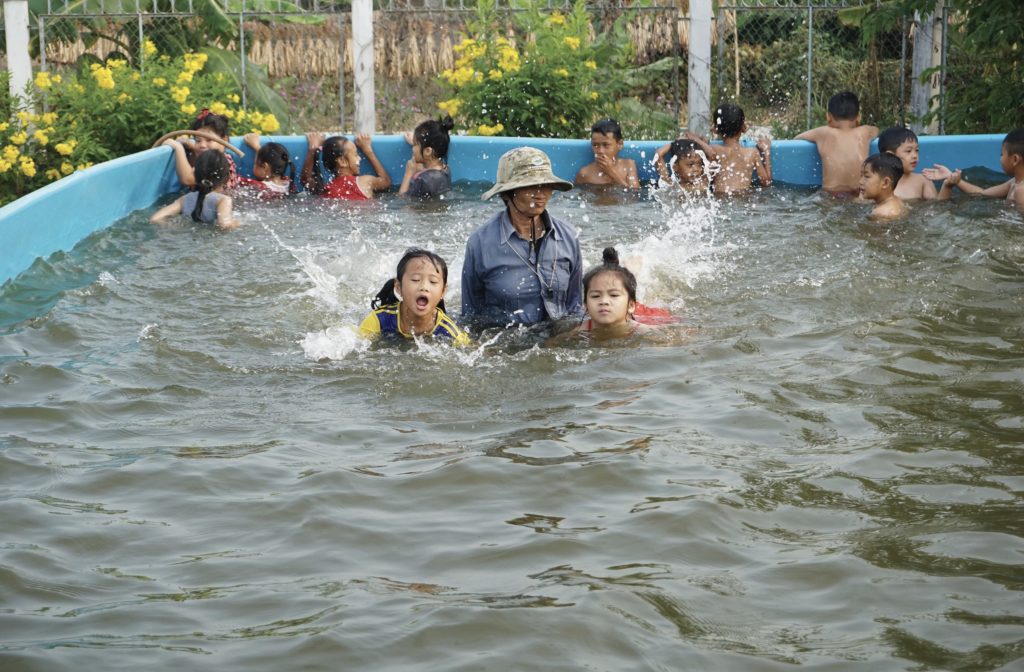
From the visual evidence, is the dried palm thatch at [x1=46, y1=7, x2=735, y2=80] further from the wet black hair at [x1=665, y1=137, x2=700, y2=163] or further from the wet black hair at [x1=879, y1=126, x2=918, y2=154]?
the wet black hair at [x1=879, y1=126, x2=918, y2=154]

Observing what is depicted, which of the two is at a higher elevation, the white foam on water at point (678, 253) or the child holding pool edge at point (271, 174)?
the child holding pool edge at point (271, 174)

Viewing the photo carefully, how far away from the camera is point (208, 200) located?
10398mm

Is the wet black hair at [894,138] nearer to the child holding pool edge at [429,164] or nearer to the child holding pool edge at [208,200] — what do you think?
the child holding pool edge at [429,164]

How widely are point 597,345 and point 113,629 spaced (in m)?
3.47

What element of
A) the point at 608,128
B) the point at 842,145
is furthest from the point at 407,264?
the point at 842,145

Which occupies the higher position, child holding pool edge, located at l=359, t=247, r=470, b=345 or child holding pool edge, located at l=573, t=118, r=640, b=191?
child holding pool edge, located at l=573, t=118, r=640, b=191

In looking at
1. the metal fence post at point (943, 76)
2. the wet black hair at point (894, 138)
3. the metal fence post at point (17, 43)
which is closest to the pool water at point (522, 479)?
the wet black hair at point (894, 138)

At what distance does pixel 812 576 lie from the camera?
432cm

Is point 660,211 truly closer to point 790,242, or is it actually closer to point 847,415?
point 790,242

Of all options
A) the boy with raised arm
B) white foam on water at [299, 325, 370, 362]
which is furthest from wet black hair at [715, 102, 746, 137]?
white foam on water at [299, 325, 370, 362]

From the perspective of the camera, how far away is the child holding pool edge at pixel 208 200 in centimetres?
1032

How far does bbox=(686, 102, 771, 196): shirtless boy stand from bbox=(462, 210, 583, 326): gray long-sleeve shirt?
14.5 ft

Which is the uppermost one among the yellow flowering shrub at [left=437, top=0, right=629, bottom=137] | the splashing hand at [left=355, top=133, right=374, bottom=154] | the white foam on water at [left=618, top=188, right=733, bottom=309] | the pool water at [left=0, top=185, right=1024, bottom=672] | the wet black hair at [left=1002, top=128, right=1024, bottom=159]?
the yellow flowering shrub at [left=437, top=0, right=629, bottom=137]

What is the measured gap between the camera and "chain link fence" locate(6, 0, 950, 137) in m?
13.5
